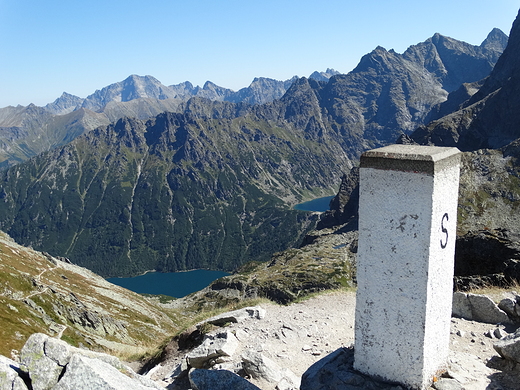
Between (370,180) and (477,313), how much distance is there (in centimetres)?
1093

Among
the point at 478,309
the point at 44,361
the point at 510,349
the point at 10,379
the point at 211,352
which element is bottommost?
the point at 211,352

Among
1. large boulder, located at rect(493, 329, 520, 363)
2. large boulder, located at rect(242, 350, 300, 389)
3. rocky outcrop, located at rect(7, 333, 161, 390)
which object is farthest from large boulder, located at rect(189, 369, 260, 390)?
large boulder, located at rect(493, 329, 520, 363)

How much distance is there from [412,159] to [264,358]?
28.9ft

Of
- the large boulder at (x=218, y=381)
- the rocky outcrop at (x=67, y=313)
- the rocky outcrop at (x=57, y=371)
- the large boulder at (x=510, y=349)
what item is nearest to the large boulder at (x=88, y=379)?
the rocky outcrop at (x=57, y=371)

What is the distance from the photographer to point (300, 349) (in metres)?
17.0

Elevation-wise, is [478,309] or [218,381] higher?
[478,309]

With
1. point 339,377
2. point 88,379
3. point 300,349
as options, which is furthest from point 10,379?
point 300,349

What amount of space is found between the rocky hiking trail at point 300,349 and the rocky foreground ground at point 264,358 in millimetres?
34

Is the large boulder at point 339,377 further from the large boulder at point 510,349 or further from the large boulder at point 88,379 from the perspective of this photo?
the large boulder at point 88,379

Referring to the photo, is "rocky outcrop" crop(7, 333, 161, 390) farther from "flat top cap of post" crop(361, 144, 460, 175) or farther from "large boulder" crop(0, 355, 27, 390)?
"flat top cap of post" crop(361, 144, 460, 175)

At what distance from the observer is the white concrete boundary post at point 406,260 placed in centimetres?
1026

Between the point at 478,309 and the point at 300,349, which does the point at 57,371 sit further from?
the point at 478,309

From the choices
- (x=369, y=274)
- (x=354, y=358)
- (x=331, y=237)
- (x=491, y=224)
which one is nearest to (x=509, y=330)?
(x=354, y=358)

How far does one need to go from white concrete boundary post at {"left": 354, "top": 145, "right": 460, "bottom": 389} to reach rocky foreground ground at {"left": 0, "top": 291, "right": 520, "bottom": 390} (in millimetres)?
987
